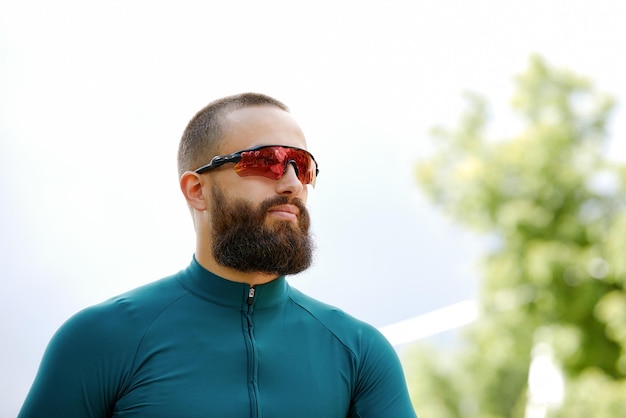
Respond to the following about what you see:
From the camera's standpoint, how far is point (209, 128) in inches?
75.7

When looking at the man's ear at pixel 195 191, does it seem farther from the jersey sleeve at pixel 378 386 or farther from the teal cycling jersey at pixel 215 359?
the jersey sleeve at pixel 378 386

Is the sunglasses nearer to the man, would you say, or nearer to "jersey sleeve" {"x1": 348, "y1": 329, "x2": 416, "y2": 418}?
the man

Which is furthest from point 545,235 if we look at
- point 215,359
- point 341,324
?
point 215,359

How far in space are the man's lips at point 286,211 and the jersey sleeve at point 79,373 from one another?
1.38ft

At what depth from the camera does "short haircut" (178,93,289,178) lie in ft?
6.22

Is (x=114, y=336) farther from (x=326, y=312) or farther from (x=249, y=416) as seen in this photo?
(x=326, y=312)

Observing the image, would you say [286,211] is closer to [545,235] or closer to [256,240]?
[256,240]

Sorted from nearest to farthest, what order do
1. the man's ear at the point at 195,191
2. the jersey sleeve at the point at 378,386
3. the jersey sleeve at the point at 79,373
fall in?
the jersey sleeve at the point at 79,373 → the jersey sleeve at the point at 378,386 → the man's ear at the point at 195,191

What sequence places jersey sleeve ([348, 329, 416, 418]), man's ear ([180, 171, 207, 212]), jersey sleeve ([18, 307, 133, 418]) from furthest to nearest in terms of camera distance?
man's ear ([180, 171, 207, 212]) → jersey sleeve ([348, 329, 416, 418]) → jersey sleeve ([18, 307, 133, 418])

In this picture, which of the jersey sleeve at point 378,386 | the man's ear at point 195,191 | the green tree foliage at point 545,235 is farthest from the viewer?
the green tree foliage at point 545,235

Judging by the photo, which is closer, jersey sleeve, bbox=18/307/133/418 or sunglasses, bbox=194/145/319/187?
jersey sleeve, bbox=18/307/133/418

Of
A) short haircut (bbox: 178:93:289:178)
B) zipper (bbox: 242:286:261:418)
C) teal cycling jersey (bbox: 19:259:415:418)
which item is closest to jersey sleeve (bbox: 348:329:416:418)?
teal cycling jersey (bbox: 19:259:415:418)

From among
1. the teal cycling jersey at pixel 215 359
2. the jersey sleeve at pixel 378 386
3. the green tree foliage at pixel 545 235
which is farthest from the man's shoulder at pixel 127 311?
the green tree foliage at pixel 545 235

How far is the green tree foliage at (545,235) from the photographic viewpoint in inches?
395
